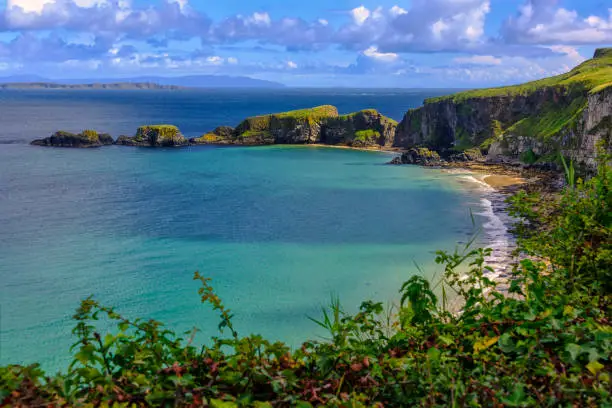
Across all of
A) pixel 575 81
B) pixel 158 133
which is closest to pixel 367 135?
pixel 575 81

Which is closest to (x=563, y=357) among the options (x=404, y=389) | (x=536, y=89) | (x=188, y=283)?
(x=404, y=389)

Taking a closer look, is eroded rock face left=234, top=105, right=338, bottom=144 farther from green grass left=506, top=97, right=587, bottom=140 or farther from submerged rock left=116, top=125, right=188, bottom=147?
green grass left=506, top=97, right=587, bottom=140

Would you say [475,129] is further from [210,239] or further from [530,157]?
[210,239]

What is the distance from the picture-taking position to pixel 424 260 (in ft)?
133

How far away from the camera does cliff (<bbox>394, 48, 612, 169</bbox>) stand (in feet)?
226

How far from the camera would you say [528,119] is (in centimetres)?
9281

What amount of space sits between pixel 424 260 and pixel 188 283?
17376 mm

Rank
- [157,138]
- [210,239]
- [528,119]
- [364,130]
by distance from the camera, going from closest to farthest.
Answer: [210,239], [528,119], [157,138], [364,130]

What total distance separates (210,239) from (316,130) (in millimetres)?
80577

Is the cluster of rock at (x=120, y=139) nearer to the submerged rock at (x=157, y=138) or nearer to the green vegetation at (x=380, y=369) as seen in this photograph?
the submerged rock at (x=157, y=138)

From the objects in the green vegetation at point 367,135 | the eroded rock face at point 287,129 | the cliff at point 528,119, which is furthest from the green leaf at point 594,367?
the eroded rock face at point 287,129

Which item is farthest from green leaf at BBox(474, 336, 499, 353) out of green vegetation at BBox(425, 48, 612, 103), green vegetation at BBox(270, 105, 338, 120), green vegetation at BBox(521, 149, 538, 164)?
green vegetation at BBox(270, 105, 338, 120)

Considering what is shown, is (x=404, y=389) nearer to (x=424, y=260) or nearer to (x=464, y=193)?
(x=424, y=260)

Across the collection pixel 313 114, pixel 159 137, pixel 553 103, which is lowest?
pixel 159 137
